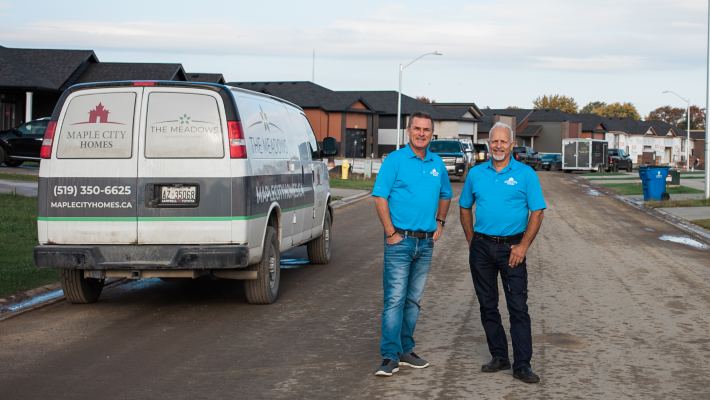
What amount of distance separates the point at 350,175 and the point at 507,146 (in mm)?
31364

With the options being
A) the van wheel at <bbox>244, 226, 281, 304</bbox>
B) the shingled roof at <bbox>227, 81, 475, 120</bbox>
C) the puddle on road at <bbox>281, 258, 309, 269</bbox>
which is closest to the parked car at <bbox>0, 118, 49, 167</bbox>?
the puddle on road at <bbox>281, 258, 309, 269</bbox>

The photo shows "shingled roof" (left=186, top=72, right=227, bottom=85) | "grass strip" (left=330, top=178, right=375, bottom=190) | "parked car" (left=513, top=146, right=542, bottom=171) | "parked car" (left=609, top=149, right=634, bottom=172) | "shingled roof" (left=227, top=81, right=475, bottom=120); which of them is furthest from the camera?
"shingled roof" (left=227, top=81, right=475, bottom=120)

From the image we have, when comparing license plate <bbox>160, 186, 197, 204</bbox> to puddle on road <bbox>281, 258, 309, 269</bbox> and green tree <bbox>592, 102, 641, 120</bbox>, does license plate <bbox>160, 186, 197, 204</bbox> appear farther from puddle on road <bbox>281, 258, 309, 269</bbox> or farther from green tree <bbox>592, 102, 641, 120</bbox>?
green tree <bbox>592, 102, 641, 120</bbox>

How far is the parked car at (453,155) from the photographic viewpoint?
3605 centimetres

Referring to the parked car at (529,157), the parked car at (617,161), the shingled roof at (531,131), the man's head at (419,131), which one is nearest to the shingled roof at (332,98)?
the parked car at (529,157)

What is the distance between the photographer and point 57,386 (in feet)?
17.4

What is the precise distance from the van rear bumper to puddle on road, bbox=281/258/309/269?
3.90 m

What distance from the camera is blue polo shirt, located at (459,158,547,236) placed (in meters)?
5.45

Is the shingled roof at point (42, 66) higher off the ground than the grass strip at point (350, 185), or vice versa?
the shingled roof at point (42, 66)

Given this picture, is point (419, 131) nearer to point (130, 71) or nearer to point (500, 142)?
point (500, 142)

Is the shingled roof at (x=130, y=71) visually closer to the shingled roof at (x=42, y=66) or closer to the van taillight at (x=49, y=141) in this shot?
the shingled roof at (x=42, y=66)

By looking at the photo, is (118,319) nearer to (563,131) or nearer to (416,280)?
(416,280)

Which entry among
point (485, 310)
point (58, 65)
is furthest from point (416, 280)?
point (58, 65)

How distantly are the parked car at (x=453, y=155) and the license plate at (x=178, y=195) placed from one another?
93.4 ft
